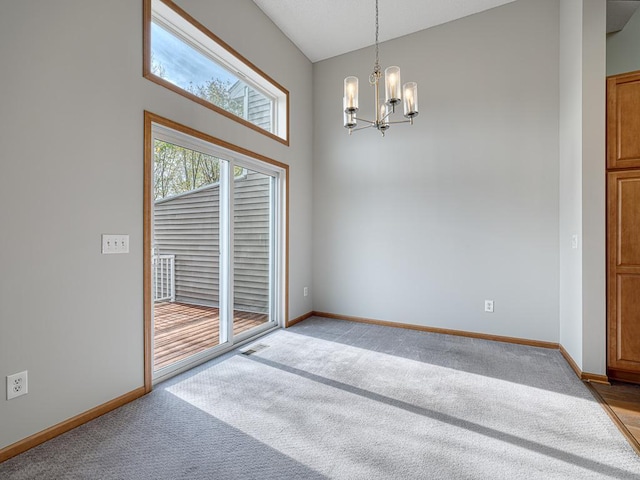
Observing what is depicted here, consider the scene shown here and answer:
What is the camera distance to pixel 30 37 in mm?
1712

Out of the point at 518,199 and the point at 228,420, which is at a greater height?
the point at 518,199

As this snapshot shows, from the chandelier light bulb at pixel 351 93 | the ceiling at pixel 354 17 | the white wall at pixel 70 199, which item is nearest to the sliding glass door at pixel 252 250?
the white wall at pixel 70 199

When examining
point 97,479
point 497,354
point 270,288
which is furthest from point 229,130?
point 497,354

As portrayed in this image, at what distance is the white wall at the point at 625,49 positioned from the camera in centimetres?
322

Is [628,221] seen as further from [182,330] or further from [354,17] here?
[182,330]

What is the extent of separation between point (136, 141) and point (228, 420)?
1.95 m

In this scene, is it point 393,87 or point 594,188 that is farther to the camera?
point 594,188

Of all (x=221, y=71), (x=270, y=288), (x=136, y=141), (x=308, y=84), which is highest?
(x=308, y=84)

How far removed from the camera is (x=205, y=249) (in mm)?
3043

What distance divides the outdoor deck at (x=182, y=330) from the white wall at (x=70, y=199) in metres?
0.41

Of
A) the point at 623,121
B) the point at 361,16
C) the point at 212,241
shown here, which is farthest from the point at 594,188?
the point at 212,241

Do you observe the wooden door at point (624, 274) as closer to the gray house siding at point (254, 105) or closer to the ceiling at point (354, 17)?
the ceiling at point (354, 17)

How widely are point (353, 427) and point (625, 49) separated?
4.39m

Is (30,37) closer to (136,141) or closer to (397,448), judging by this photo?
(136,141)
